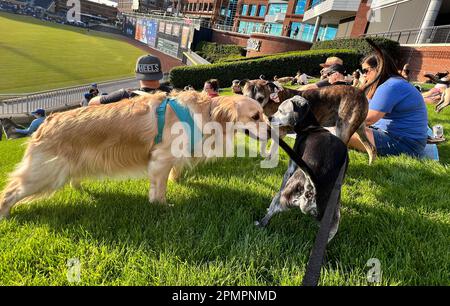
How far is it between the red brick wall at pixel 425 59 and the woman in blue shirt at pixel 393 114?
55.0 feet

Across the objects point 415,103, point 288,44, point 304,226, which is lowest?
point 304,226

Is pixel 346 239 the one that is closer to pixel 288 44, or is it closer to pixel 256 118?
pixel 256 118

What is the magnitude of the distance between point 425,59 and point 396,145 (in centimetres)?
1875

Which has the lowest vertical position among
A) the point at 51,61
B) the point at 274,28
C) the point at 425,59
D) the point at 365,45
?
the point at 51,61

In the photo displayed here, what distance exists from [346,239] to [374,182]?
1904 mm

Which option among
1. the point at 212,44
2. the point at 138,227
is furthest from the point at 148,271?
the point at 212,44

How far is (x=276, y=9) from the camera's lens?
6412cm

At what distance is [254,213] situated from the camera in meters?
3.21

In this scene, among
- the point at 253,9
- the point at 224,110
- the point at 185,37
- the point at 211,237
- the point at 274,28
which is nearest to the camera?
the point at 211,237

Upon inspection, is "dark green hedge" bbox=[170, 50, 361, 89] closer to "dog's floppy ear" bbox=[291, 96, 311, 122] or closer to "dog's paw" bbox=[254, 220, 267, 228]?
"dog's floppy ear" bbox=[291, 96, 311, 122]

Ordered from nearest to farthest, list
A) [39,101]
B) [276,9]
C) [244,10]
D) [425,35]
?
1. [425,35]
2. [39,101]
3. [276,9]
4. [244,10]

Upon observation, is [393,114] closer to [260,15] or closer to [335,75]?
[335,75]

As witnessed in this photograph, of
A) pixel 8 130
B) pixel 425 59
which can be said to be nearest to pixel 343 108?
pixel 8 130

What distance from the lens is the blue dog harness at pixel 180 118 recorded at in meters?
3.32
